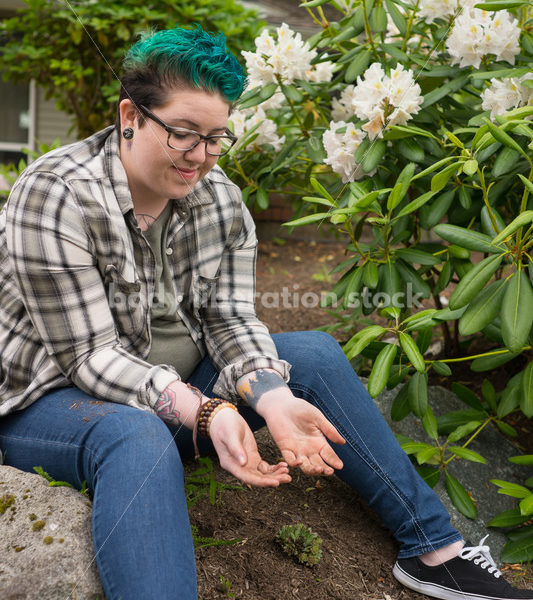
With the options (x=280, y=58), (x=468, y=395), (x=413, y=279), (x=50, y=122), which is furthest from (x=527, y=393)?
(x=50, y=122)

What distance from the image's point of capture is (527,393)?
214cm

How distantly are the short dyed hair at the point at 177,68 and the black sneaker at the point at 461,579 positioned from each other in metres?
1.38

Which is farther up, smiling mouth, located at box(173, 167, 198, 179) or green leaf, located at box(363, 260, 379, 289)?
smiling mouth, located at box(173, 167, 198, 179)

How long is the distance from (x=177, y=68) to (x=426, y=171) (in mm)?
806

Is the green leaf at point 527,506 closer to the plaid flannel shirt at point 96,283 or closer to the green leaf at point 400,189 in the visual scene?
the plaid flannel shirt at point 96,283

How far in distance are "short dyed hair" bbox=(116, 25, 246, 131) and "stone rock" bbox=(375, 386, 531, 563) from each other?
148 cm

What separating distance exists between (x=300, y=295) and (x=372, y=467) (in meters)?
2.77

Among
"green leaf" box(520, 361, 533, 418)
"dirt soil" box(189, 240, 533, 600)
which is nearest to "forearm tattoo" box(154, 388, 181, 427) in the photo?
"dirt soil" box(189, 240, 533, 600)

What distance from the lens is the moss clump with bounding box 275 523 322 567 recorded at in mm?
1830

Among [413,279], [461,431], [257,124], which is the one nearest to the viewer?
[461,431]

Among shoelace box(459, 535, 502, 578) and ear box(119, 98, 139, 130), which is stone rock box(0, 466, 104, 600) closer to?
ear box(119, 98, 139, 130)

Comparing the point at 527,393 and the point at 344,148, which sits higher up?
the point at 344,148

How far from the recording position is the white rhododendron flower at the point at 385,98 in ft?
7.26

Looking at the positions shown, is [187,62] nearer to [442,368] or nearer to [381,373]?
[381,373]
